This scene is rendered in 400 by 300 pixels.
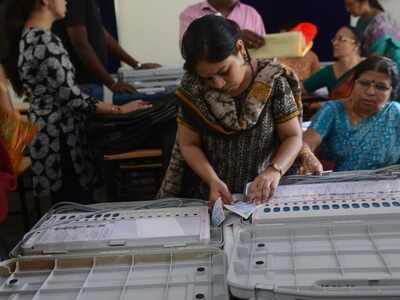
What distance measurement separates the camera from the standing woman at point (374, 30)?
7.83 ft

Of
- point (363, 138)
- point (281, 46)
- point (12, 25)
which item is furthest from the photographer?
point (281, 46)

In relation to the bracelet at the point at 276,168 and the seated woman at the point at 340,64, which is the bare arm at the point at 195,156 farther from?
the seated woman at the point at 340,64

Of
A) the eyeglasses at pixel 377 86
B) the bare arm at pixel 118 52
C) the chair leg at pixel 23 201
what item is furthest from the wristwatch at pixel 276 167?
the bare arm at pixel 118 52

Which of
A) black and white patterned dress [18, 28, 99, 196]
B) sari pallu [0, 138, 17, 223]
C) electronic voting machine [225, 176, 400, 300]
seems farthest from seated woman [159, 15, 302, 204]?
black and white patterned dress [18, 28, 99, 196]

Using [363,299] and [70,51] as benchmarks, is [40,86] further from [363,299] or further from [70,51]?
[363,299]

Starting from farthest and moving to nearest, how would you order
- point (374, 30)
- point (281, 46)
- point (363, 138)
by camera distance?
point (281, 46), point (374, 30), point (363, 138)

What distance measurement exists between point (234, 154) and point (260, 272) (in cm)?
53

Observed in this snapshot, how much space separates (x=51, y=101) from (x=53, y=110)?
0.12 ft

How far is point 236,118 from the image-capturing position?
1201 mm

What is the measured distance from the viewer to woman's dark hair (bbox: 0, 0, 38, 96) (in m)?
1.74

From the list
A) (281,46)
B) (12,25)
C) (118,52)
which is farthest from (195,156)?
(118,52)

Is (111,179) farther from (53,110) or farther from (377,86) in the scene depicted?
(377,86)

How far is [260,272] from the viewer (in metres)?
0.75

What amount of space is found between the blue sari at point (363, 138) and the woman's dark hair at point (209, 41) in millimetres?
606
